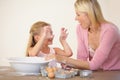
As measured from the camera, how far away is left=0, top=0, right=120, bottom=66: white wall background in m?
3.09

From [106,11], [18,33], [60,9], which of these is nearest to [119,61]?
[106,11]

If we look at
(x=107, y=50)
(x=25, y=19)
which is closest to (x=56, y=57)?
(x=107, y=50)

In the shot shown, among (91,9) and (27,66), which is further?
(91,9)

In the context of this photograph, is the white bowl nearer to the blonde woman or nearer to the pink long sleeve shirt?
the blonde woman

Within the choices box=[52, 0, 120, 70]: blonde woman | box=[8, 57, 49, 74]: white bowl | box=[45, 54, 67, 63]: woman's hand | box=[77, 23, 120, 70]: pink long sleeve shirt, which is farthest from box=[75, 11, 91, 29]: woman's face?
box=[8, 57, 49, 74]: white bowl

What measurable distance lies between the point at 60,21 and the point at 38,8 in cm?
32

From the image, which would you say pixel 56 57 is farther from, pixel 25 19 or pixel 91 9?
pixel 25 19

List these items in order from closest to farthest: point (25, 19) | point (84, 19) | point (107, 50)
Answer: point (107, 50) < point (84, 19) < point (25, 19)

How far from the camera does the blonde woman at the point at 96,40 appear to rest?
1616mm

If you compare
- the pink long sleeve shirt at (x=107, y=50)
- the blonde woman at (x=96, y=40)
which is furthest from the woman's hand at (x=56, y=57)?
the pink long sleeve shirt at (x=107, y=50)

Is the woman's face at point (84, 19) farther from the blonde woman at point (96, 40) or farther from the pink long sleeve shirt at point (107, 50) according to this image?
the pink long sleeve shirt at point (107, 50)

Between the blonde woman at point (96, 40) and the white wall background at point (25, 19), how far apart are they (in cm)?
120

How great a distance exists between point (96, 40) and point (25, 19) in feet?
5.31

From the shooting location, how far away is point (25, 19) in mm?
3229
